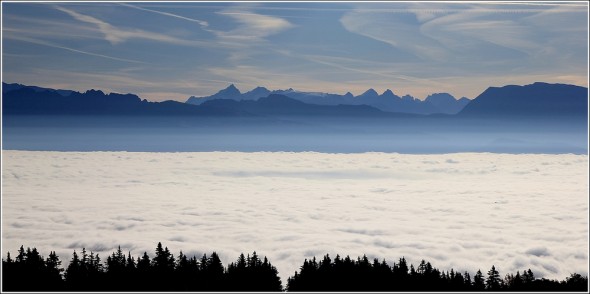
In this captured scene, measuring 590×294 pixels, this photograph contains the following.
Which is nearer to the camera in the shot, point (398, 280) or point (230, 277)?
point (398, 280)

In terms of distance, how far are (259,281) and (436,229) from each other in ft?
384

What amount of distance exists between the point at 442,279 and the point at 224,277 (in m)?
18.5

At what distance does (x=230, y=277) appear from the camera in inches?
1795

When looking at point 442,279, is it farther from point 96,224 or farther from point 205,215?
point 205,215

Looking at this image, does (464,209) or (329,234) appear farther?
(464,209)

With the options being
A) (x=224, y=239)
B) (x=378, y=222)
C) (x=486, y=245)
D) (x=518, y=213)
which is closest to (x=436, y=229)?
(x=378, y=222)

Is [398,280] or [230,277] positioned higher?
[230,277]

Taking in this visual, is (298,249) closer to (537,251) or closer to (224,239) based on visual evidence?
(224,239)

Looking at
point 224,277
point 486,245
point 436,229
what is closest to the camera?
point 224,277

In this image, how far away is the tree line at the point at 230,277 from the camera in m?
40.8

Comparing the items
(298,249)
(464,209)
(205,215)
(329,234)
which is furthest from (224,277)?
(464,209)

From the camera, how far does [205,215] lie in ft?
562

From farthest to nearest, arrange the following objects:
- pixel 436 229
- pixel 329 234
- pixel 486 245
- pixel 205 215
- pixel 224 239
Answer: pixel 205 215, pixel 436 229, pixel 329 234, pixel 224 239, pixel 486 245

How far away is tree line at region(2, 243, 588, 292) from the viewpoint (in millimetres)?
40844
